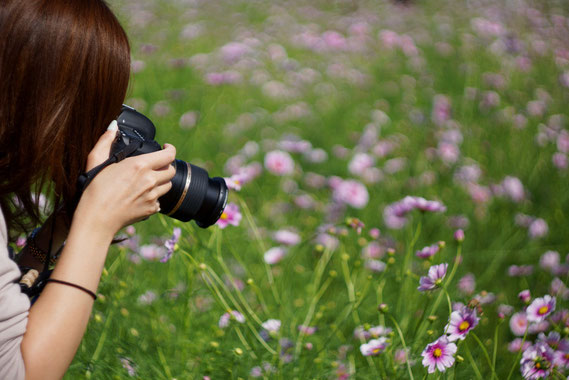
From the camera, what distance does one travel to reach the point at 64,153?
27.0 inches

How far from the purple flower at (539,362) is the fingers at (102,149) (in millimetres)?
624

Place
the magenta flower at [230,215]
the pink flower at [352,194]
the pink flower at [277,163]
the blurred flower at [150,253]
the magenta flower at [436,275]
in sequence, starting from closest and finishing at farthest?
the magenta flower at [436,275]
the magenta flower at [230,215]
the blurred flower at [150,253]
the pink flower at [352,194]
the pink flower at [277,163]

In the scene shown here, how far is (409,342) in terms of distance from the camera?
0.89 meters

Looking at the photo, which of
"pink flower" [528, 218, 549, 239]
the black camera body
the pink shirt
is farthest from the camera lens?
"pink flower" [528, 218, 549, 239]

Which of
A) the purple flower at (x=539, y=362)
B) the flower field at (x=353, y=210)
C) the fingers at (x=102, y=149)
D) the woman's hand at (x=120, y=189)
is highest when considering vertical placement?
the fingers at (x=102, y=149)

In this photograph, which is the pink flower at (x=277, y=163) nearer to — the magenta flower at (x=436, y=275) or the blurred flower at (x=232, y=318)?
the blurred flower at (x=232, y=318)

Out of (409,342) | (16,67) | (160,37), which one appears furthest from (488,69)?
(16,67)

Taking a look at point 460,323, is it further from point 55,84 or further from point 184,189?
point 55,84

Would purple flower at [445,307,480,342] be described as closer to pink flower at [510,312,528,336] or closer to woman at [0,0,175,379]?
pink flower at [510,312,528,336]

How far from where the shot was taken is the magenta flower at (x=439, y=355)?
693 mm

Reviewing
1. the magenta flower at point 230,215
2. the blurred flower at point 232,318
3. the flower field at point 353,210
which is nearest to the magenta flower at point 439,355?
the flower field at point 353,210

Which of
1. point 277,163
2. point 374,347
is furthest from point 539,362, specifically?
point 277,163

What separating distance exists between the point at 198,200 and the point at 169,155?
108mm

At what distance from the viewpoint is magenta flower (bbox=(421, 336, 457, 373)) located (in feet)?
2.27
